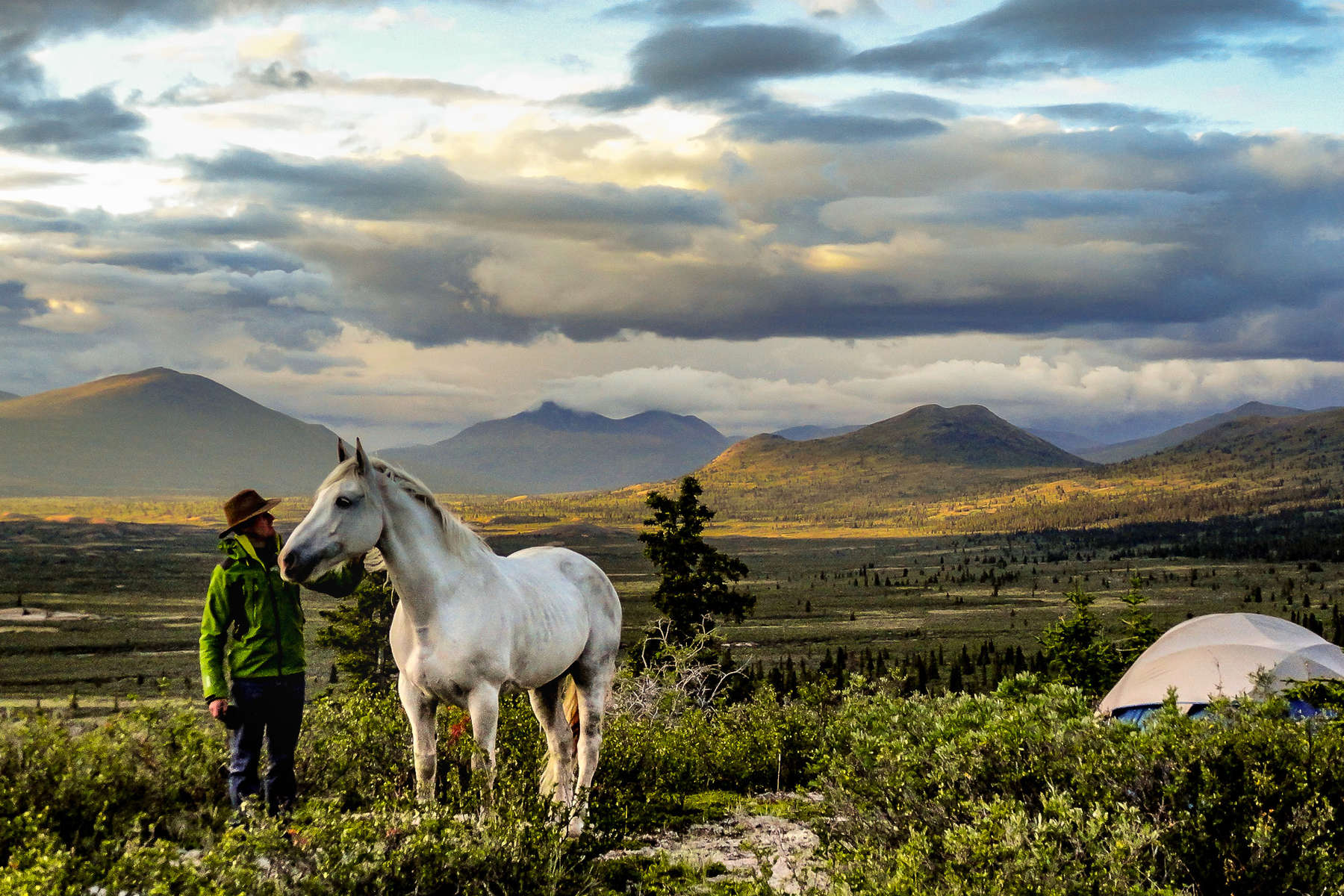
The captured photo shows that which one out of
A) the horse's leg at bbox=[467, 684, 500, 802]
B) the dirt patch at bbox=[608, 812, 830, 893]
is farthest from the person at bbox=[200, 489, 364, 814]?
the dirt patch at bbox=[608, 812, 830, 893]

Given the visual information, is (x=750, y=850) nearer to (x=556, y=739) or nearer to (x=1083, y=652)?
(x=556, y=739)

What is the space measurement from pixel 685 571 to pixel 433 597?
92.6 feet

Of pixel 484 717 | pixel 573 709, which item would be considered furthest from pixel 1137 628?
pixel 484 717

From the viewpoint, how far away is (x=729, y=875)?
26.4 feet

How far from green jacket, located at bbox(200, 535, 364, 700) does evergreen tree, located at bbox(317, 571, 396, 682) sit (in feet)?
91.1

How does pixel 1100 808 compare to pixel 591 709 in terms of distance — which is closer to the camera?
pixel 1100 808

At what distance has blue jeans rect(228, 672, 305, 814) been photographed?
7.50m

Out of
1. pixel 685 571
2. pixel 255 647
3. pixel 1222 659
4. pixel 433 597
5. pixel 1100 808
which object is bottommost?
pixel 1222 659

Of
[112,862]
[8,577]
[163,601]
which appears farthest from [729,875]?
[8,577]

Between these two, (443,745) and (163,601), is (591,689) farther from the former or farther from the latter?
(163,601)

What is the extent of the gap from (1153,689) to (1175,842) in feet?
57.7

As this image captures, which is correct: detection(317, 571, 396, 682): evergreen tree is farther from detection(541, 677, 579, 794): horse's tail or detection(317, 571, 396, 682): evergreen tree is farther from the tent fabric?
detection(541, 677, 579, 794): horse's tail

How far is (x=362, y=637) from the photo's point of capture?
36.2 meters

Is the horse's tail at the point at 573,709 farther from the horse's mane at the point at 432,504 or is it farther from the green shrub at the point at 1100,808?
the green shrub at the point at 1100,808
